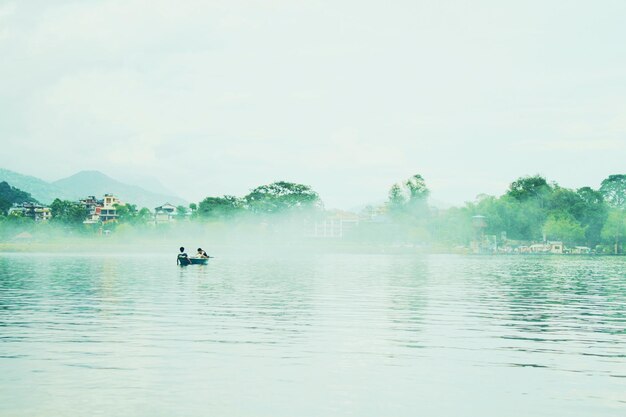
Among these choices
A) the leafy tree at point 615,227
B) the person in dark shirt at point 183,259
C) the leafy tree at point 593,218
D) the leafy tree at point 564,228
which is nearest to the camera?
the person in dark shirt at point 183,259

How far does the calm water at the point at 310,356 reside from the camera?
14.1m

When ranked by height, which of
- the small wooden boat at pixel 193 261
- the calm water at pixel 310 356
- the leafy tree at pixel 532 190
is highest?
the leafy tree at pixel 532 190

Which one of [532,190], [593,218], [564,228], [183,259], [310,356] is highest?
[532,190]

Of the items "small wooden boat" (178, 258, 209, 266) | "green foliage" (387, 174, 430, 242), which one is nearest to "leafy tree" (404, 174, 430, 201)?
"green foliage" (387, 174, 430, 242)

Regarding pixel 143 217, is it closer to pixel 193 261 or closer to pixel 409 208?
pixel 409 208

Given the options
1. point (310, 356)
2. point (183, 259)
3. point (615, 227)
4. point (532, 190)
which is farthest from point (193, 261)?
point (532, 190)

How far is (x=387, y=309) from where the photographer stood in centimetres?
3231

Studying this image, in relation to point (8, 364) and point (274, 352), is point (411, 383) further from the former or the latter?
point (8, 364)

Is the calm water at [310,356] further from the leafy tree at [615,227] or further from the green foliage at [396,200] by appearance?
the green foliage at [396,200]

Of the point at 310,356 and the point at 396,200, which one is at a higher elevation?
the point at 396,200

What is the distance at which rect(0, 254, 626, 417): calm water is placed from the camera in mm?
14070

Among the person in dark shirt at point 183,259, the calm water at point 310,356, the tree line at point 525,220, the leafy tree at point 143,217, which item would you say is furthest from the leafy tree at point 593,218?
the calm water at point 310,356

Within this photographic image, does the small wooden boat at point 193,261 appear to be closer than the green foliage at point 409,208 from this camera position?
Yes

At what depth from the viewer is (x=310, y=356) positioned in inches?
764
